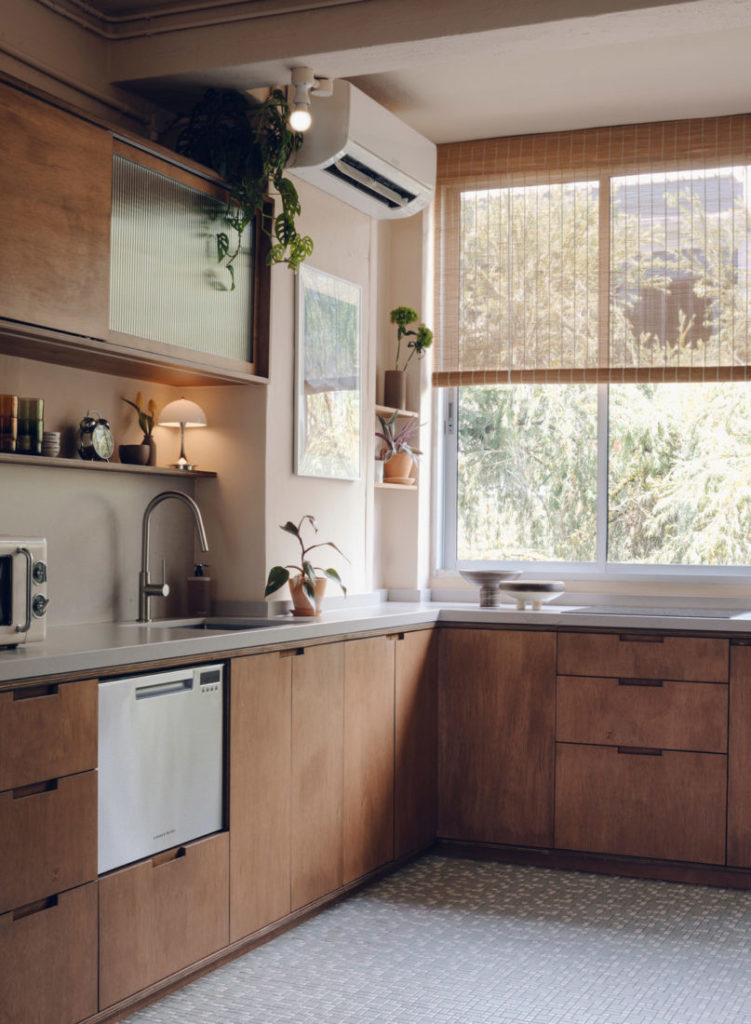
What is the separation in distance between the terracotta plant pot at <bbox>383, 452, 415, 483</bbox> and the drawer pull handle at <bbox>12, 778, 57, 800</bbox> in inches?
95.0

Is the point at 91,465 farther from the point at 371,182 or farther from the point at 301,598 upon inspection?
the point at 371,182

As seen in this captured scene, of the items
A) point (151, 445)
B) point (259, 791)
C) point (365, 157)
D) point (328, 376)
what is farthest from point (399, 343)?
point (259, 791)

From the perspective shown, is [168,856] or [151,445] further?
[151,445]

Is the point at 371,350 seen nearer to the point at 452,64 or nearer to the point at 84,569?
the point at 452,64

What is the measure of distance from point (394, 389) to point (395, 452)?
0.86ft

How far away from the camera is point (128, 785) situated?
8.63 ft

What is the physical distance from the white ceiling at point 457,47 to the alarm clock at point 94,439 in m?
1.07

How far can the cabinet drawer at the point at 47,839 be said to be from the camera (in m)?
2.29

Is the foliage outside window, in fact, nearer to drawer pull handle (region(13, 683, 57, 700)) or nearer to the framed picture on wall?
the framed picture on wall

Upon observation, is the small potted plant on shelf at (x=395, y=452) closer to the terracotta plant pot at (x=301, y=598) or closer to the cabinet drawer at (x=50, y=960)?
the terracotta plant pot at (x=301, y=598)

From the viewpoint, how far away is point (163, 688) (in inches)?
109

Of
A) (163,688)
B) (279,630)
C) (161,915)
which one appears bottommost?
(161,915)

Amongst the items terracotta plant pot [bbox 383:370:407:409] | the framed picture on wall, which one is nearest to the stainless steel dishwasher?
the framed picture on wall

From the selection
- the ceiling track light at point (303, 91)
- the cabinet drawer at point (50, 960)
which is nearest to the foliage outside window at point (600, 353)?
the ceiling track light at point (303, 91)
